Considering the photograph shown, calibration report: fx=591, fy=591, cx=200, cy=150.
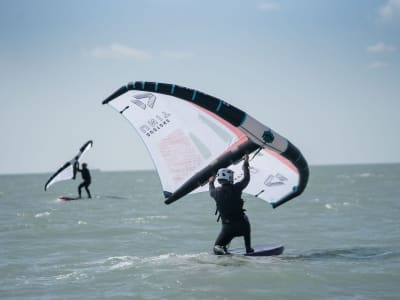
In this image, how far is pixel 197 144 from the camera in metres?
10.1

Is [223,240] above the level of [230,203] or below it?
below

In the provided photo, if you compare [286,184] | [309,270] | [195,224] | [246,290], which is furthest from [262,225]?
[246,290]

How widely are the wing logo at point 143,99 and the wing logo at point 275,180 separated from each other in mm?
2620

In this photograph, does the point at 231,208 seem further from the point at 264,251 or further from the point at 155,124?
the point at 155,124

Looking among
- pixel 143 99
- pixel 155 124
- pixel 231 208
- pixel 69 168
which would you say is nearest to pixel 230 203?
pixel 231 208

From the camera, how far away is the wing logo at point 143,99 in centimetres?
945

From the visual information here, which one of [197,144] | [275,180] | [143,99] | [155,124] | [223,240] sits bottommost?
[223,240]

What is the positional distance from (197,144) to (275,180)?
1.65 metres

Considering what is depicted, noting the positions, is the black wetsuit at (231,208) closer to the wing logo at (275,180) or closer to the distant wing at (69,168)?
the wing logo at (275,180)

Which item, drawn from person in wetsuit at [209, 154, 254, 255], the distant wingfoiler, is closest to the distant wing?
the distant wingfoiler

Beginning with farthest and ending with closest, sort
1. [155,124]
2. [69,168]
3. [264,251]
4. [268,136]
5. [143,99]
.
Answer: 1. [69,168]
2. [264,251]
3. [155,124]
4. [143,99]
5. [268,136]

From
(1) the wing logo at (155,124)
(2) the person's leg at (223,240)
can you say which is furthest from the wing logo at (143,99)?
(2) the person's leg at (223,240)

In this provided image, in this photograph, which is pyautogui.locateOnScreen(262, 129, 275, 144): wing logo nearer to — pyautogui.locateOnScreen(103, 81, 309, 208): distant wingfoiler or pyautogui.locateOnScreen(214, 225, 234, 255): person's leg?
pyautogui.locateOnScreen(103, 81, 309, 208): distant wingfoiler

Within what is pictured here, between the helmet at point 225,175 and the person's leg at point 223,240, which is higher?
the helmet at point 225,175
